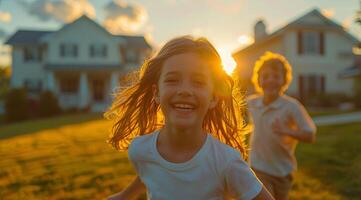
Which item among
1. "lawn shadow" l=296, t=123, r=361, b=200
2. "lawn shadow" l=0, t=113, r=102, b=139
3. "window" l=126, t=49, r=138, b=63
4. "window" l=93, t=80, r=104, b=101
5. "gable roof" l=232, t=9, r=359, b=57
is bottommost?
"lawn shadow" l=0, t=113, r=102, b=139

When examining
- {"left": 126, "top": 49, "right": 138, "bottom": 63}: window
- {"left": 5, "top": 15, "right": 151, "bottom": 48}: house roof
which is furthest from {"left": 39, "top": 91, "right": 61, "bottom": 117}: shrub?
{"left": 126, "top": 49, "right": 138, "bottom": 63}: window

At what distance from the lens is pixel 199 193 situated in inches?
94.9

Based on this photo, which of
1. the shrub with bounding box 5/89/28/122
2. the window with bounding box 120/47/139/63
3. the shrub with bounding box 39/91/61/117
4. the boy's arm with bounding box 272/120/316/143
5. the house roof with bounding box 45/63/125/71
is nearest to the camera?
the boy's arm with bounding box 272/120/316/143

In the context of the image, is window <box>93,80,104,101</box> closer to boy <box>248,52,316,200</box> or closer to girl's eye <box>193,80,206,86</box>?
boy <box>248,52,316,200</box>

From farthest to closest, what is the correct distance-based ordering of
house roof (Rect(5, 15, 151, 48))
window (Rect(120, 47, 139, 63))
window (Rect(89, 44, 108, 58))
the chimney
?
window (Rect(120, 47, 139, 63)) → house roof (Rect(5, 15, 151, 48)) → window (Rect(89, 44, 108, 58)) → the chimney

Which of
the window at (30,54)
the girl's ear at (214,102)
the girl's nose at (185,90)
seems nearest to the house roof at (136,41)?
the window at (30,54)

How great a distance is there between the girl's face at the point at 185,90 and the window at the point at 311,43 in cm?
3337

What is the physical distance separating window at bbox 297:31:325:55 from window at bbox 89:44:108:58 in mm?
18307

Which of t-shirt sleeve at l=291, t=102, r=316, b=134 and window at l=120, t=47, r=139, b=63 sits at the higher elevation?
window at l=120, t=47, r=139, b=63

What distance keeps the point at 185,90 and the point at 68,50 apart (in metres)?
42.7

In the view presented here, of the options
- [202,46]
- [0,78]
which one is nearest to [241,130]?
[202,46]

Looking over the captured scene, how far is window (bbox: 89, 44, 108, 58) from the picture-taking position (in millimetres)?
44091

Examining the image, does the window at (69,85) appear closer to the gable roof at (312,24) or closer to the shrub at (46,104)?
the shrub at (46,104)

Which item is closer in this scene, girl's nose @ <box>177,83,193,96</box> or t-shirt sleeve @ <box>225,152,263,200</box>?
t-shirt sleeve @ <box>225,152,263,200</box>
